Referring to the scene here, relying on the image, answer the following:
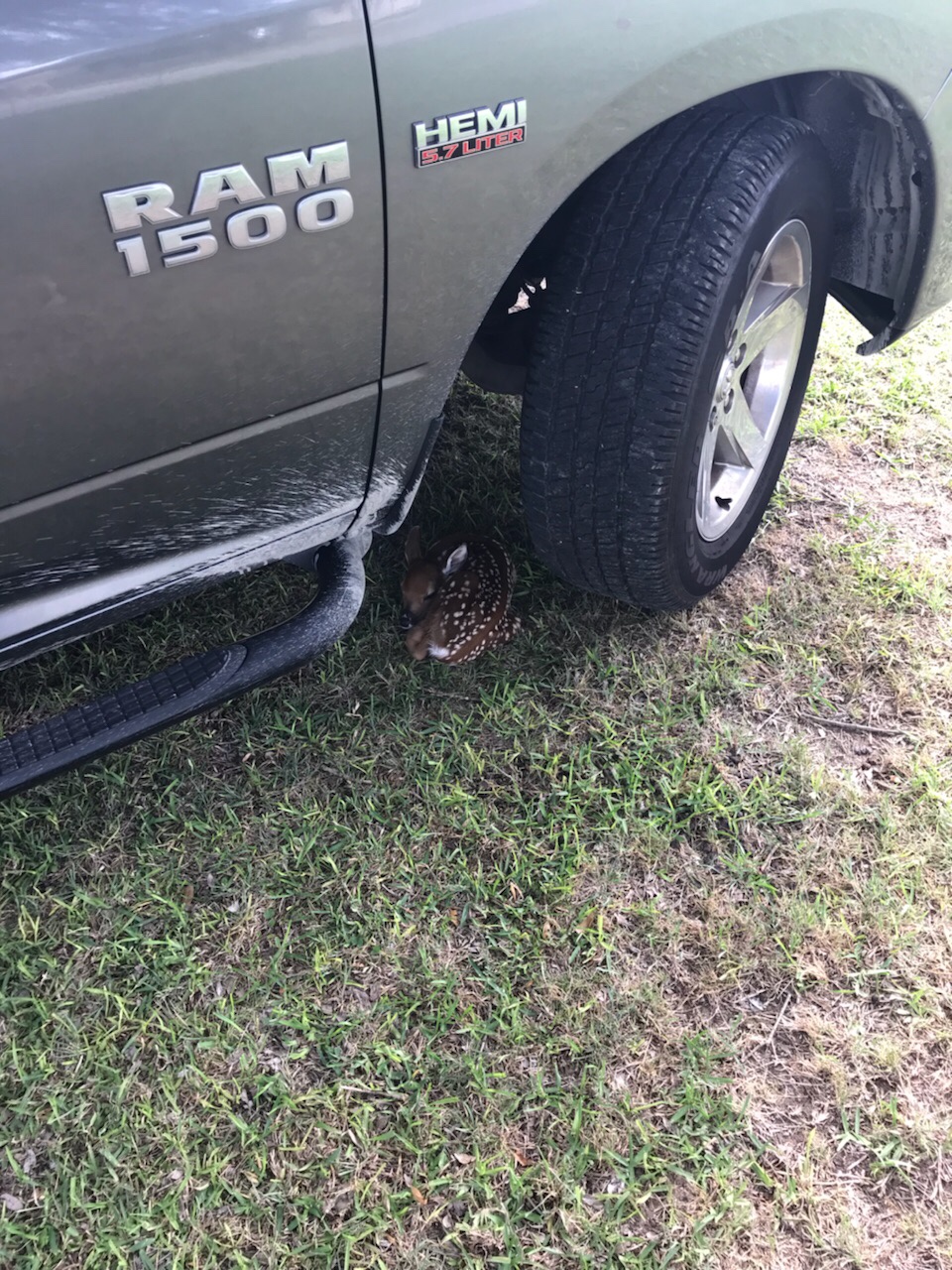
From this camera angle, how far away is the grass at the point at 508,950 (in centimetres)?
167

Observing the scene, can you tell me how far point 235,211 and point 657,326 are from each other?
0.96 meters

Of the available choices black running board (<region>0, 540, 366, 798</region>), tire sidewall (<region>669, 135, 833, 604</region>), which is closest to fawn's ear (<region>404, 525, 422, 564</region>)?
black running board (<region>0, 540, 366, 798</region>)

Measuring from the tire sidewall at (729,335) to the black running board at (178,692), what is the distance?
0.80 meters

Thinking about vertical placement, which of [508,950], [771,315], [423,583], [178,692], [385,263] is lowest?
[508,950]

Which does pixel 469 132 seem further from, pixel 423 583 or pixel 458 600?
pixel 423 583

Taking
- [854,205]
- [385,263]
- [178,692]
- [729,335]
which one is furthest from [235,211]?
[854,205]

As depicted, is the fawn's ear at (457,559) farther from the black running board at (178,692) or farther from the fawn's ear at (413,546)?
the black running board at (178,692)

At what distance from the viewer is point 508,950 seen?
79.1 inches

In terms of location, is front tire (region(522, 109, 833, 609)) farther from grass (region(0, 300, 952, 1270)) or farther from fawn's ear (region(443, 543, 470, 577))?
grass (region(0, 300, 952, 1270))

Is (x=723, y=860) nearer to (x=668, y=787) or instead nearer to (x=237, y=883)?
(x=668, y=787)

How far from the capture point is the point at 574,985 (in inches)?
77.0

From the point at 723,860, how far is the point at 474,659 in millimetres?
845

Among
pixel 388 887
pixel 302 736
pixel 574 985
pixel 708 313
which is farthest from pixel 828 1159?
pixel 708 313

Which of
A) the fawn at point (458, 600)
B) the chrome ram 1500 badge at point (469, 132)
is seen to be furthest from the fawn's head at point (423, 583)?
the chrome ram 1500 badge at point (469, 132)
